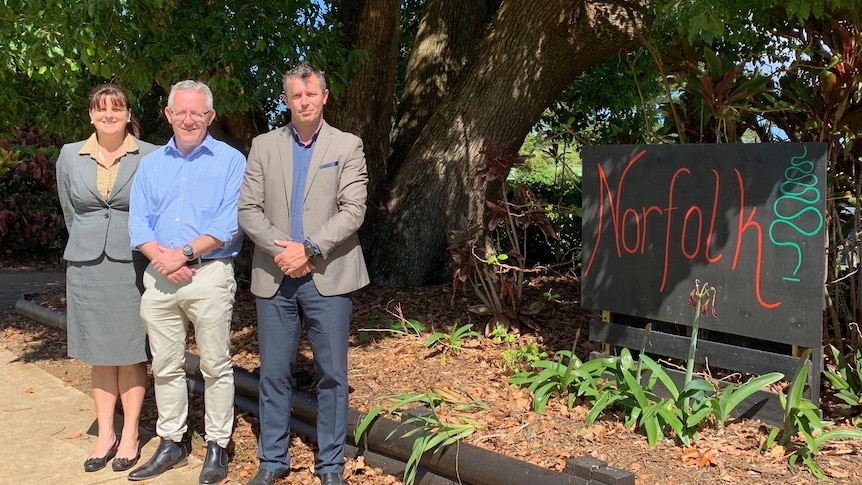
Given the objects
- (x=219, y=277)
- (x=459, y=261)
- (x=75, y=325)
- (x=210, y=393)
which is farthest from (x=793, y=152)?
(x=75, y=325)

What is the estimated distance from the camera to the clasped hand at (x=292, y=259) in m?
4.01

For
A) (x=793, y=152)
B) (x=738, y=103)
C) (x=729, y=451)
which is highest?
(x=738, y=103)

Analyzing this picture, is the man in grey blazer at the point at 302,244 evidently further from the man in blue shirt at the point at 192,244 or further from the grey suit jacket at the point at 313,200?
the man in blue shirt at the point at 192,244

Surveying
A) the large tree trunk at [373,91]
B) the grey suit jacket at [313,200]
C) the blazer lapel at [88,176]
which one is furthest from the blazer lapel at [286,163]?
the large tree trunk at [373,91]

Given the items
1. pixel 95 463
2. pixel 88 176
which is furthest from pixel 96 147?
pixel 95 463

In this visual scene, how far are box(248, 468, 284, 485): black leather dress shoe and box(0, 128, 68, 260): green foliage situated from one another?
10.2 m

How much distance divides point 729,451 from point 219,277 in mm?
2689

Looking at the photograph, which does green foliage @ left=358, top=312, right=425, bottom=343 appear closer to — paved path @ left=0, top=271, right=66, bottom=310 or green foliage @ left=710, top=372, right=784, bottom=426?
green foliage @ left=710, top=372, right=784, bottom=426

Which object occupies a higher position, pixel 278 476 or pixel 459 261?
pixel 459 261

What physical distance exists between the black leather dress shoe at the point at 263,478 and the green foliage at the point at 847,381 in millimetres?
2898

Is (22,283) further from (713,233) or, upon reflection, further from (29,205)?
(713,233)

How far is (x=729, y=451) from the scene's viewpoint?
13.2 ft

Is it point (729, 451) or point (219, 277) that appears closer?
point (729, 451)

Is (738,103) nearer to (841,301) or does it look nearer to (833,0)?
(833,0)
